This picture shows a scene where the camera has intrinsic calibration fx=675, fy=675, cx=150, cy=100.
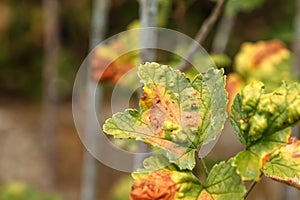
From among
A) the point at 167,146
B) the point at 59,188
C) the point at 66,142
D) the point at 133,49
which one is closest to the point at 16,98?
the point at 66,142

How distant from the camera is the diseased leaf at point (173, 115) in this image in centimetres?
56

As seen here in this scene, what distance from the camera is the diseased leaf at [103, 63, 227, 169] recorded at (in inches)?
21.9

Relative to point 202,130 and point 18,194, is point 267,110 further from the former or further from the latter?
Answer: point 18,194

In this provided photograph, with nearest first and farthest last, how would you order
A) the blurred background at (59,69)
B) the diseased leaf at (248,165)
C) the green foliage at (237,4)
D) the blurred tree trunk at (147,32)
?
the diseased leaf at (248,165)
the blurred tree trunk at (147,32)
the green foliage at (237,4)
the blurred background at (59,69)

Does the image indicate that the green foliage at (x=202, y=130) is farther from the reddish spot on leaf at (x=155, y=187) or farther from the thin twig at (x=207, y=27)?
the thin twig at (x=207, y=27)

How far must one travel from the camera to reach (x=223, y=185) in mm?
551

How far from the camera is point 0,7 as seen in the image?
2.60 meters

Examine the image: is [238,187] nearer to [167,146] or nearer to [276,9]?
[167,146]

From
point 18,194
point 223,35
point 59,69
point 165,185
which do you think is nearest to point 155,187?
point 165,185

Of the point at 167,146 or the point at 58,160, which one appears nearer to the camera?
A: the point at 167,146

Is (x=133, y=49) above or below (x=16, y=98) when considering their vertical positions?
above

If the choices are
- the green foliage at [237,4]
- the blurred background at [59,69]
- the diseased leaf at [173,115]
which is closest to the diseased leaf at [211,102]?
the diseased leaf at [173,115]

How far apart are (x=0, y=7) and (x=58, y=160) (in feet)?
2.07

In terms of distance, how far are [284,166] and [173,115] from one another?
0.33ft
